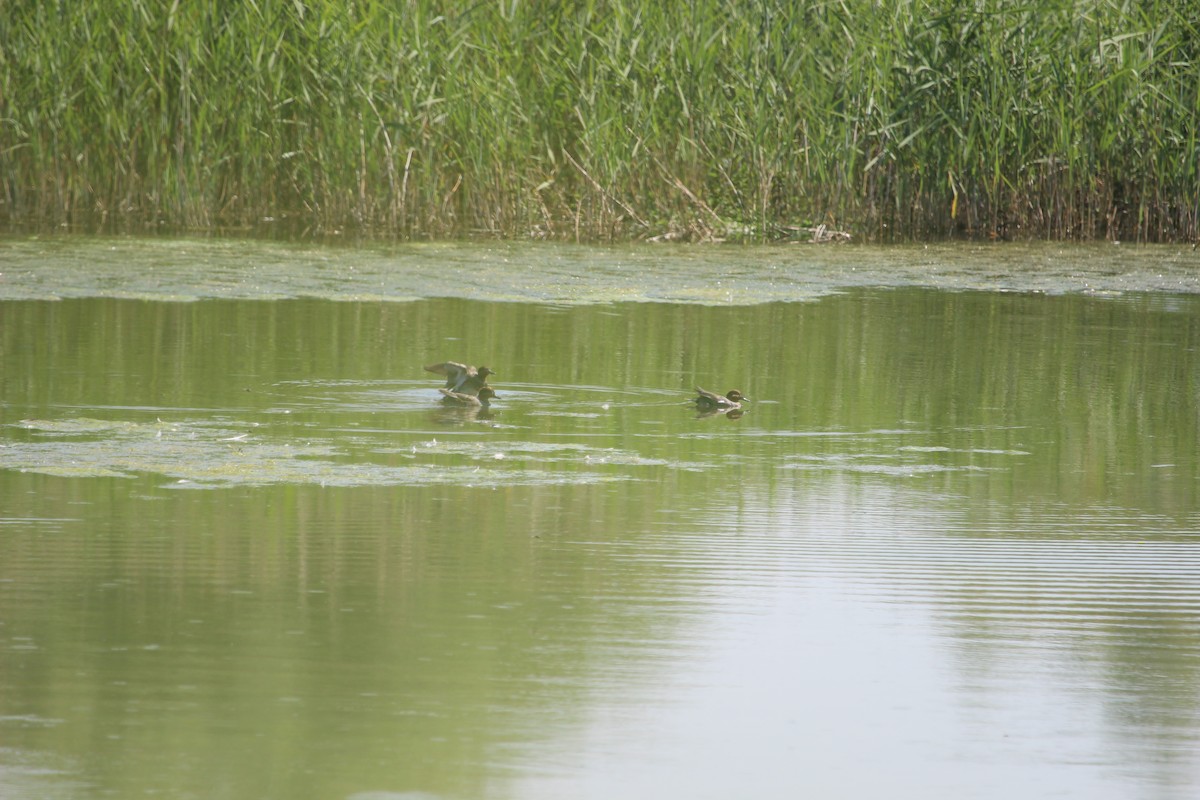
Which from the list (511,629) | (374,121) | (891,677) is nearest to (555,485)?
(511,629)

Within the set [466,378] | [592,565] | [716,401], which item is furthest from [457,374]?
[592,565]

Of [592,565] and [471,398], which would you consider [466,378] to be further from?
[592,565]

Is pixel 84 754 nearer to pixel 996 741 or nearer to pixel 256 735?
pixel 256 735

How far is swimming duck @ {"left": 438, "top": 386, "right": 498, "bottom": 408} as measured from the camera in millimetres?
4980

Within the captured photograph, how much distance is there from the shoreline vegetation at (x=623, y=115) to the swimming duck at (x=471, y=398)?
4.68 meters

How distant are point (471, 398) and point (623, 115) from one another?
5.05 m

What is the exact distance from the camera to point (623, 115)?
386 inches

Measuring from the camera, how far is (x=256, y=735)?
2.28 meters

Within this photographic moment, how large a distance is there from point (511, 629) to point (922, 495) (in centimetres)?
138

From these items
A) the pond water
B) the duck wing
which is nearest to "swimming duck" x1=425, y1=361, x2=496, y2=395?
the duck wing

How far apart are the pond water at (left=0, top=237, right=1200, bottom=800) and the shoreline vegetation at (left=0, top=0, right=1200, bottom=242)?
3208mm

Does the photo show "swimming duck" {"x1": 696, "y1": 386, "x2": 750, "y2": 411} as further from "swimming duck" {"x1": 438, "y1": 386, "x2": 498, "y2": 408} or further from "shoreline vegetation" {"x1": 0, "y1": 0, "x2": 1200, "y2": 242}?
"shoreline vegetation" {"x1": 0, "y1": 0, "x2": 1200, "y2": 242}

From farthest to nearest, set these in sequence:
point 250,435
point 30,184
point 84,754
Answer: point 30,184 < point 250,435 < point 84,754

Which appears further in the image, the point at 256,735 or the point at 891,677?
the point at 891,677
